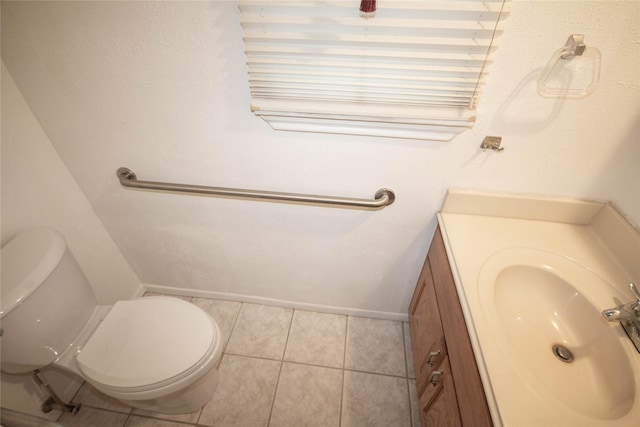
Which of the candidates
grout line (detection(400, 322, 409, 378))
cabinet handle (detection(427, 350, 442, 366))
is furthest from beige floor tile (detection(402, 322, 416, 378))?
cabinet handle (detection(427, 350, 442, 366))

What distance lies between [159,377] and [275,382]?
0.59 metres

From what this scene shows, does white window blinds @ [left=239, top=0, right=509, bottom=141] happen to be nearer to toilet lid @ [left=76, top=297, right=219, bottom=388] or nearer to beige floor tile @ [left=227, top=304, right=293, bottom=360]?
toilet lid @ [left=76, top=297, right=219, bottom=388]

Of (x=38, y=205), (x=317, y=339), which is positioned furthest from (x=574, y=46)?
(x=38, y=205)

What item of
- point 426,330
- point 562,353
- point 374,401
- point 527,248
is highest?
point 527,248

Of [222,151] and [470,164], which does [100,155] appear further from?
[470,164]

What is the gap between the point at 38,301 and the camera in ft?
2.97

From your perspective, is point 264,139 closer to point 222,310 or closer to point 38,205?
point 38,205

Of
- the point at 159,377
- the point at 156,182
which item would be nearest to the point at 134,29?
the point at 156,182


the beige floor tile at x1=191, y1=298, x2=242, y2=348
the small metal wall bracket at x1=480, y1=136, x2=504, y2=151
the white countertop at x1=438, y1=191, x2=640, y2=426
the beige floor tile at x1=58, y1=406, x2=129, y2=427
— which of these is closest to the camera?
the white countertop at x1=438, y1=191, x2=640, y2=426

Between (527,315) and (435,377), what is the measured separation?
0.36 m

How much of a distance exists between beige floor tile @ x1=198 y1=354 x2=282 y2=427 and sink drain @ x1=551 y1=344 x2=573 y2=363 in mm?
1160

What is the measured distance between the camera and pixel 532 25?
2.18 feet

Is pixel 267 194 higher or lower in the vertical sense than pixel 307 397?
higher

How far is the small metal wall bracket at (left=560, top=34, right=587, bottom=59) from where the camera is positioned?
640 mm
